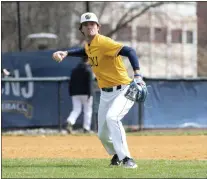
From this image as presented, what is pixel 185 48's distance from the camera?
44844 millimetres

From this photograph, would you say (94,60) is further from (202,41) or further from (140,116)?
(202,41)

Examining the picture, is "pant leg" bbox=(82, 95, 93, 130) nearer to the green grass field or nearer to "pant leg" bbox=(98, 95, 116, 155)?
the green grass field

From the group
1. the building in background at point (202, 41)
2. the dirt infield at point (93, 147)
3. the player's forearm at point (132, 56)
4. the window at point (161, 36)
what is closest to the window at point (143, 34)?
the window at point (161, 36)

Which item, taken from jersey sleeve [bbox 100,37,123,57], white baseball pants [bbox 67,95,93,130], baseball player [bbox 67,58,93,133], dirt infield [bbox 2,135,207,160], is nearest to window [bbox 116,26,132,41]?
baseball player [bbox 67,58,93,133]

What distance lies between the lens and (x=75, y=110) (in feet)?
51.6

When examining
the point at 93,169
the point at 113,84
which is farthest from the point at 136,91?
the point at 93,169

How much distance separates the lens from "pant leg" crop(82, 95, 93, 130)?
51.5 feet

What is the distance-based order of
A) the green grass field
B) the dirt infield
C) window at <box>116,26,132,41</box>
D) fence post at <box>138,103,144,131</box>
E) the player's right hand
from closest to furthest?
the green grass field < the player's right hand < the dirt infield < fence post at <box>138,103,144,131</box> < window at <box>116,26,132,41</box>

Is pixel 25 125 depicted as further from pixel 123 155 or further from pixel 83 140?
pixel 123 155

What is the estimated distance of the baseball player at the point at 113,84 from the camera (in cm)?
809

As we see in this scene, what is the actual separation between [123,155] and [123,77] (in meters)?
1.04

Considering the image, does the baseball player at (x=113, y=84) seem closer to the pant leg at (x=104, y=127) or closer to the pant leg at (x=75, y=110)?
the pant leg at (x=104, y=127)

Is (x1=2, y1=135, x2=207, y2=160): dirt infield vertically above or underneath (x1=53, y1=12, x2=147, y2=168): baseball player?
underneath

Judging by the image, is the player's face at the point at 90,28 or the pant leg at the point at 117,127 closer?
the pant leg at the point at 117,127
